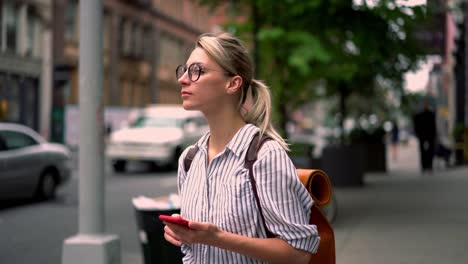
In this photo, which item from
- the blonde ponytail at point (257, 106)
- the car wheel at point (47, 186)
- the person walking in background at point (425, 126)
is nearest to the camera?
the blonde ponytail at point (257, 106)

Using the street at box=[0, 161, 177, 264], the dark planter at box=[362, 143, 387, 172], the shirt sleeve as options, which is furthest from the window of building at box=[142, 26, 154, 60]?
the shirt sleeve

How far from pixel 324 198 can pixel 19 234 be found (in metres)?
8.22

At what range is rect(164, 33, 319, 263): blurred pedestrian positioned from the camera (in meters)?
2.33

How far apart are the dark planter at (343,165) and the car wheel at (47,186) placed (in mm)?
5598

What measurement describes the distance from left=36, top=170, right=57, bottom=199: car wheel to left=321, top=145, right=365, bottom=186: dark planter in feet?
18.4

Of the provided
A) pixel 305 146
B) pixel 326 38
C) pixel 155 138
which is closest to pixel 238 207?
pixel 326 38

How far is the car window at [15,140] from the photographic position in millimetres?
13203

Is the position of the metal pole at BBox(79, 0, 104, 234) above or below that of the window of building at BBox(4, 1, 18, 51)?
below

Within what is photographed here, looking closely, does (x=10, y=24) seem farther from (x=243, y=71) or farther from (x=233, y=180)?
(x=233, y=180)

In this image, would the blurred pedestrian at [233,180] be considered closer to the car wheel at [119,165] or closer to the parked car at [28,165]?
the parked car at [28,165]

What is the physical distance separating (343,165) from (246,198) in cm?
1396

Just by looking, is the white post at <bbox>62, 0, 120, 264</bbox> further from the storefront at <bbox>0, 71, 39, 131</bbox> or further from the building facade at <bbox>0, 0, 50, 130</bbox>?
the storefront at <bbox>0, 71, 39, 131</bbox>

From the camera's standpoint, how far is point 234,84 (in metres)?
2.54

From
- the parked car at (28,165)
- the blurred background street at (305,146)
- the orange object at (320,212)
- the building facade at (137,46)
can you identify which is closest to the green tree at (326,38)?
the blurred background street at (305,146)
